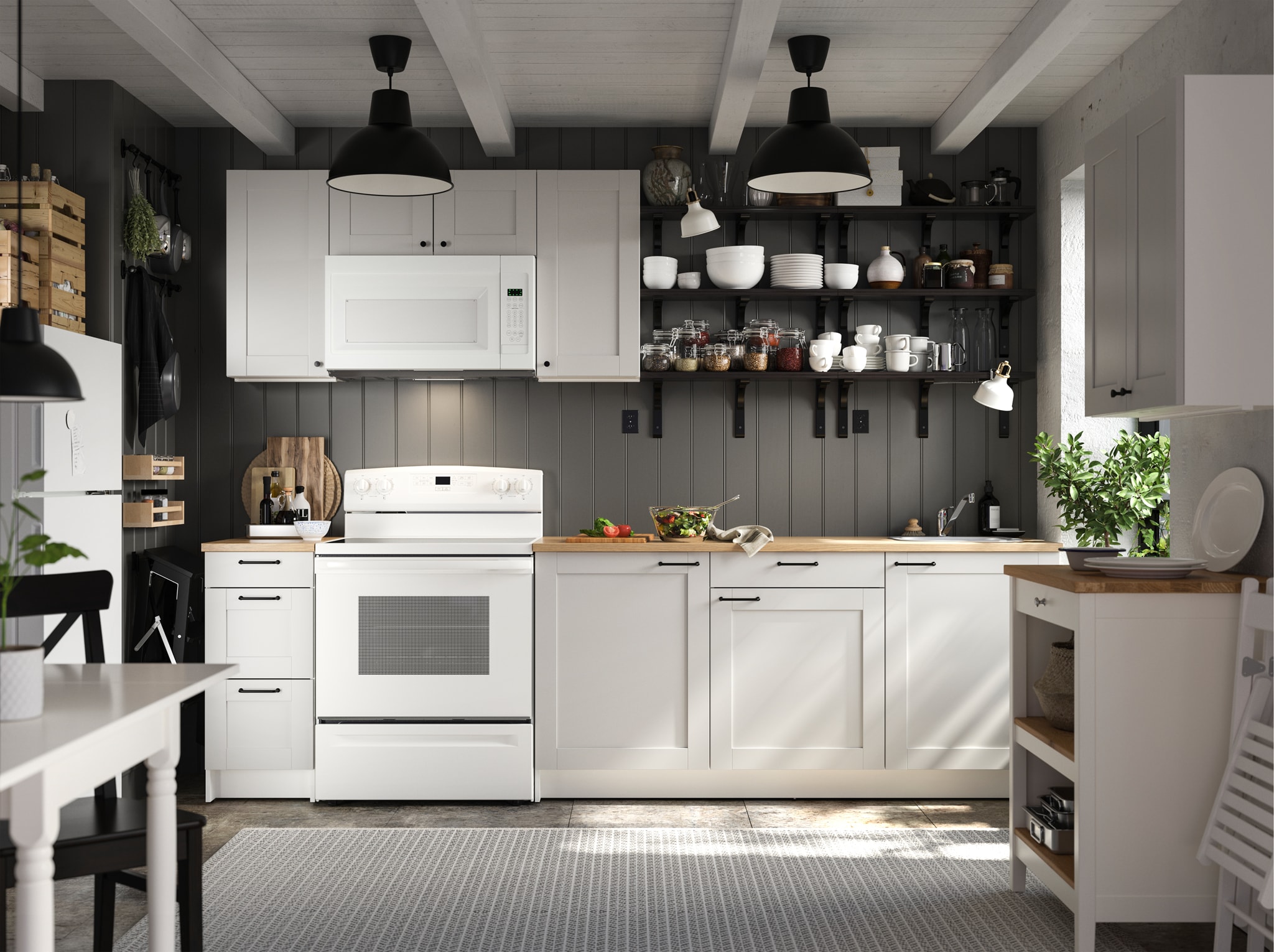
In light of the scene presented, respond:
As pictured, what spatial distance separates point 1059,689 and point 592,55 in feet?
8.29

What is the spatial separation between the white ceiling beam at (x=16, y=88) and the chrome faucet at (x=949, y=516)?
3681 millimetres

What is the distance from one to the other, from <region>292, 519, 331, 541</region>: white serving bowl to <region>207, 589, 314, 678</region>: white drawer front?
0.32 m

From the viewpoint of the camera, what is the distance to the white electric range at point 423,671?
380 cm

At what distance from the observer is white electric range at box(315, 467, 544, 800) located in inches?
150

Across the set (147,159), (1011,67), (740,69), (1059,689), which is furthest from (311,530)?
(1011,67)

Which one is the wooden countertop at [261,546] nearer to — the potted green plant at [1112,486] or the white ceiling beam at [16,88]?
the white ceiling beam at [16,88]

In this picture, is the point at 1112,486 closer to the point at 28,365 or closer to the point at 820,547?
the point at 820,547

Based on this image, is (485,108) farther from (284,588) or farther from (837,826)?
(837,826)

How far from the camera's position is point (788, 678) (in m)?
3.84

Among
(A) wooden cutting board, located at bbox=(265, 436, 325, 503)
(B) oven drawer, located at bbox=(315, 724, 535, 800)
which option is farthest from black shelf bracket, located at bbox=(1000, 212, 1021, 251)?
(A) wooden cutting board, located at bbox=(265, 436, 325, 503)

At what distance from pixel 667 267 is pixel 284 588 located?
6.26 feet

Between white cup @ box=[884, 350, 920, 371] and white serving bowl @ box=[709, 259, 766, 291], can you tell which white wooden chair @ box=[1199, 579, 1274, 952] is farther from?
white serving bowl @ box=[709, 259, 766, 291]

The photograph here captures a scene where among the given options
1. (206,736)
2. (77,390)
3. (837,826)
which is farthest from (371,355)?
(837,826)

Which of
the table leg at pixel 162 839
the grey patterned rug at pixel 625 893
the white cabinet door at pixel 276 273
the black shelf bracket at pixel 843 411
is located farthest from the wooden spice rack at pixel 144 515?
the black shelf bracket at pixel 843 411
